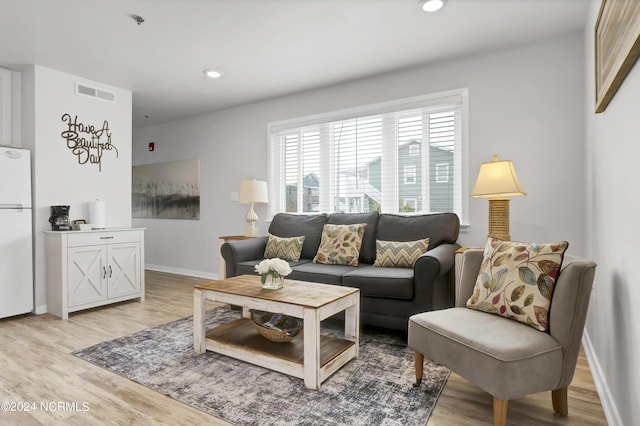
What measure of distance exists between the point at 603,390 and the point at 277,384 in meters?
1.74

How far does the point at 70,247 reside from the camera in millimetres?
3504

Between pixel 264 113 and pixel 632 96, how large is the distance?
3.98m

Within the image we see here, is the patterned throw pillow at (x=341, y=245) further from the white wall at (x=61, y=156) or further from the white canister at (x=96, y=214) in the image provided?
the white wall at (x=61, y=156)

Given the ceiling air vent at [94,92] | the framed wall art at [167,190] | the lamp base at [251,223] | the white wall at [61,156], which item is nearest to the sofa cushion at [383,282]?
the lamp base at [251,223]

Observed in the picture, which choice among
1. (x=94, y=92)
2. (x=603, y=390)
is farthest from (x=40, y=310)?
(x=603, y=390)

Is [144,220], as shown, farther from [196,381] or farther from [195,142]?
[196,381]

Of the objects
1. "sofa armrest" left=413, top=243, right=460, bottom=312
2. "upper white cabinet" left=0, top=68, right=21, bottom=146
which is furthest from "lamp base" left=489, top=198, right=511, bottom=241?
"upper white cabinet" left=0, top=68, right=21, bottom=146

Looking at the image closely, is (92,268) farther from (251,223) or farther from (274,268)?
(274,268)

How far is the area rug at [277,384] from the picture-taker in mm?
1770

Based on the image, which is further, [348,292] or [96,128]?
[96,128]

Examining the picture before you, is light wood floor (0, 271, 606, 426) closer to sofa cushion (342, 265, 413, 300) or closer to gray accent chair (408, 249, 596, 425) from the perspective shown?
gray accent chair (408, 249, 596, 425)

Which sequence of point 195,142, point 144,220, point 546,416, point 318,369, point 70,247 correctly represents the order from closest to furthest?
point 546,416
point 318,369
point 70,247
point 195,142
point 144,220

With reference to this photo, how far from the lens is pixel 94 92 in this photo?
407 cm

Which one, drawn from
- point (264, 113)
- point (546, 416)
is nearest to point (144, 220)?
point (264, 113)
